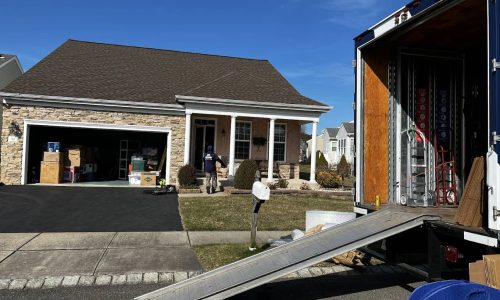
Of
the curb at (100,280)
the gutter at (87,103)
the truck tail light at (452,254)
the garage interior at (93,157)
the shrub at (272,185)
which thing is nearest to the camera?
the truck tail light at (452,254)

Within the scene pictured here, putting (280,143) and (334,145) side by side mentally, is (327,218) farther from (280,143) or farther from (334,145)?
(334,145)

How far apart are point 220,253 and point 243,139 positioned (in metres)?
13.0

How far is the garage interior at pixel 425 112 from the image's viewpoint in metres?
5.77

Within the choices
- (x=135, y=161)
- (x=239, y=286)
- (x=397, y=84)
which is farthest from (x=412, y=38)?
(x=135, y=161)

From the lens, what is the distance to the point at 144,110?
16.2 m

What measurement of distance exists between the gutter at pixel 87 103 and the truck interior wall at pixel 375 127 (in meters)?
11.6

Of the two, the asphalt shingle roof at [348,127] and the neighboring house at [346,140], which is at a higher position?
the asphalt shingle roof at [348,127]

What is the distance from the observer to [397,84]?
19.7 feet

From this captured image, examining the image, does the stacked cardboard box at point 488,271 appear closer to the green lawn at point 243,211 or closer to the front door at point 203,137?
the green lawn at point 243,211

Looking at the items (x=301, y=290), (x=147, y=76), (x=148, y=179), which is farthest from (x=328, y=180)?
(x=301, y=290)

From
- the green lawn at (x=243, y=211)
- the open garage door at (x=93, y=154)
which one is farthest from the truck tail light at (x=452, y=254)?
the open garage door at (x=93, y=154)

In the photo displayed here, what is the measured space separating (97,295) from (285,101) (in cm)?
1393

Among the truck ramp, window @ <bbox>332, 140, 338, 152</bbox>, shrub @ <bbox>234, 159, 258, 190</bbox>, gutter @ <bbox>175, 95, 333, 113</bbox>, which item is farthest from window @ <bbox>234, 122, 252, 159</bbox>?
window @ <bbox>332, 140, 338, 152</bbox>

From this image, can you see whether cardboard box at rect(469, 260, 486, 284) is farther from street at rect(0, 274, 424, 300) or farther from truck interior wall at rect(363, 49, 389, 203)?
truck interior wall at rect(363, 49, 389, 203)
